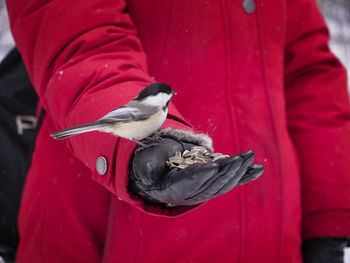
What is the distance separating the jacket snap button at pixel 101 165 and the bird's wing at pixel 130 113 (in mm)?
127

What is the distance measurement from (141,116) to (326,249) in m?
1.04

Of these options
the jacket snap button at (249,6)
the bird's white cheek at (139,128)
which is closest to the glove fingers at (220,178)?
the bird's white cheek at (139,128)

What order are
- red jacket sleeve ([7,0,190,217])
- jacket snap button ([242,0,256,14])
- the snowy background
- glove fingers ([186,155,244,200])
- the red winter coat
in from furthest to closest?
1. the snowy background
2. jacket snap button ([242,0,256,14])
3. the red winter coat
4. red jacket sleeve ([7,0,190,217])
5. glove fingers ([186,155,244,200])

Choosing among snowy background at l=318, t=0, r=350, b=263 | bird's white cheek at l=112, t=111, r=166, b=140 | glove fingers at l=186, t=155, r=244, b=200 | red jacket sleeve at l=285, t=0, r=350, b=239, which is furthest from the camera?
snowy background at l=318, t=0, r=350, b=263

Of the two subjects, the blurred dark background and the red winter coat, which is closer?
the red winter coat

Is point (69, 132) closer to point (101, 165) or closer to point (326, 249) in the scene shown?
point (101, 165)

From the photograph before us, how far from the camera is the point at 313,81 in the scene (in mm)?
1499

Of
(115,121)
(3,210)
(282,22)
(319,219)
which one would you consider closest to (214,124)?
(115,121)

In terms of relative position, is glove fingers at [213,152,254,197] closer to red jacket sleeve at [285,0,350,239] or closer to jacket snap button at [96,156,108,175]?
jacket snap button at [96,156,108,175]

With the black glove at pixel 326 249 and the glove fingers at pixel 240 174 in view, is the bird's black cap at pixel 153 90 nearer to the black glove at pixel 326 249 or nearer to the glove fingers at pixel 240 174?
the glove fingers at pixel 240 174

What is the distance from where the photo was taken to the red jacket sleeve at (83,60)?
88 cm

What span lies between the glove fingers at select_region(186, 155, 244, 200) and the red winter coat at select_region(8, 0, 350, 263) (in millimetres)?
327

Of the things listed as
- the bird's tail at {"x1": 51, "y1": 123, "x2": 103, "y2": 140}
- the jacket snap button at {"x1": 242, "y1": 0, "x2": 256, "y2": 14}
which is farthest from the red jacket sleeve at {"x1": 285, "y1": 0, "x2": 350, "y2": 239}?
the bird's tail at {"x1": 51, "y1": 123, "x2": 103, "y2": 140}

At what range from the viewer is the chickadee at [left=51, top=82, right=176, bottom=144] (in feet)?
2.50
